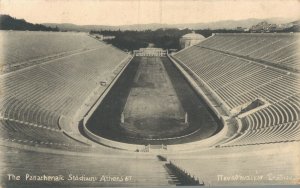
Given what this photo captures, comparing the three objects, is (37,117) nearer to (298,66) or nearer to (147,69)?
(298,66)

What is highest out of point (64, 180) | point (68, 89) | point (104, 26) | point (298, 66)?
point (104, 26)

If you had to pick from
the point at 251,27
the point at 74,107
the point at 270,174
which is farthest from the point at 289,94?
the point at 74,107

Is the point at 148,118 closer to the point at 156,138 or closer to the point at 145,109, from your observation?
the point at 145,109

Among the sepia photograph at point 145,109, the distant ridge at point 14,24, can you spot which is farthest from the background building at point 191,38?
the distant ridge at point 14,24

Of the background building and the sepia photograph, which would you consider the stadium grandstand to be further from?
the background building

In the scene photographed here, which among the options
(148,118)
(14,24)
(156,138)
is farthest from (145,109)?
(14,24)

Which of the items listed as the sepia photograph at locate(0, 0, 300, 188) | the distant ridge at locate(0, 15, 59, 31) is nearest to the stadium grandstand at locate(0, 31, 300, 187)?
the sepia photograph at locate(0, 0, 300, 188)
